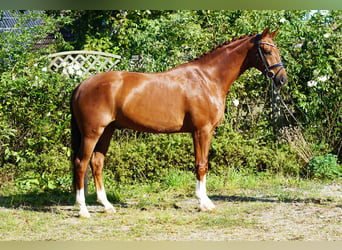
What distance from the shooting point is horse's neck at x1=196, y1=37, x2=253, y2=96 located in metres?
5.21

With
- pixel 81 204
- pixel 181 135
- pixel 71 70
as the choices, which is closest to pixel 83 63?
pixel 71 70

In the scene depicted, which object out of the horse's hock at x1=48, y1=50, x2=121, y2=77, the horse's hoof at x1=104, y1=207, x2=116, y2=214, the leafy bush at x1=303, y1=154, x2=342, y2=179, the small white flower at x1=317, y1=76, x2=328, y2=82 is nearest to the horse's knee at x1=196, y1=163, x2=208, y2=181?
the horse's hoof at x1=104, y1=207, x2=116, y2=214

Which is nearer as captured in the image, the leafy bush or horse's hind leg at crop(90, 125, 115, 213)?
horse's hind leg at crop(90, 125, 115, 213)

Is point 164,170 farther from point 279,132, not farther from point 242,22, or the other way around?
point 242,22

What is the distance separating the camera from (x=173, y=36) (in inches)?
293

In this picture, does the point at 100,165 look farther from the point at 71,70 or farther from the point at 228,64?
the point at 71,70

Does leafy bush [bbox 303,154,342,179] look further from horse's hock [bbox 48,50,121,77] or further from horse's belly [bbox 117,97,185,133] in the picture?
horse's hock [bbox 48,50,121,77]

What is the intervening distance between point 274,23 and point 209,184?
9.18ft

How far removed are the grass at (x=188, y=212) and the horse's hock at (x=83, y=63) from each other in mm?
1711

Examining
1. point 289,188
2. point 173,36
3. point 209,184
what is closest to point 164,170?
point 209,184

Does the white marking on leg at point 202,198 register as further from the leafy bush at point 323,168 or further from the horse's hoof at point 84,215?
the leafy bush at point 323,168

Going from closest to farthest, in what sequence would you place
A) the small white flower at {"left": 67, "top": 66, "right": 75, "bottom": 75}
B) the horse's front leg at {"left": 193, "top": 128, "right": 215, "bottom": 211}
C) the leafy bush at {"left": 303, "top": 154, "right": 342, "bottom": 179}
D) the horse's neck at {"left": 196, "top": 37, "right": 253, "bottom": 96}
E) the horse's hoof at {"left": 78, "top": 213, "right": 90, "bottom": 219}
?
the horse's hoof at {"left": 78, "top": 213, "right": 90, "bottom": 219} → the horse's front leg at {"left": 193, "top": 128, "right": 215, "bottom": 211} → the horse's neck at {"left": 196, "top": 37, "right": 253, "bottom": 96} → the leafy bush at {"left": 303, "top": 154, "right": 342, "bottom": 179} → the small white flower at {"left": 67, "top": 66, "right": 75, "bottom": 75}

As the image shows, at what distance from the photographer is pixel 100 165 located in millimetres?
5277

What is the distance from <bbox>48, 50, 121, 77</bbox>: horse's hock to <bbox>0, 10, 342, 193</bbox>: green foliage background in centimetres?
18
